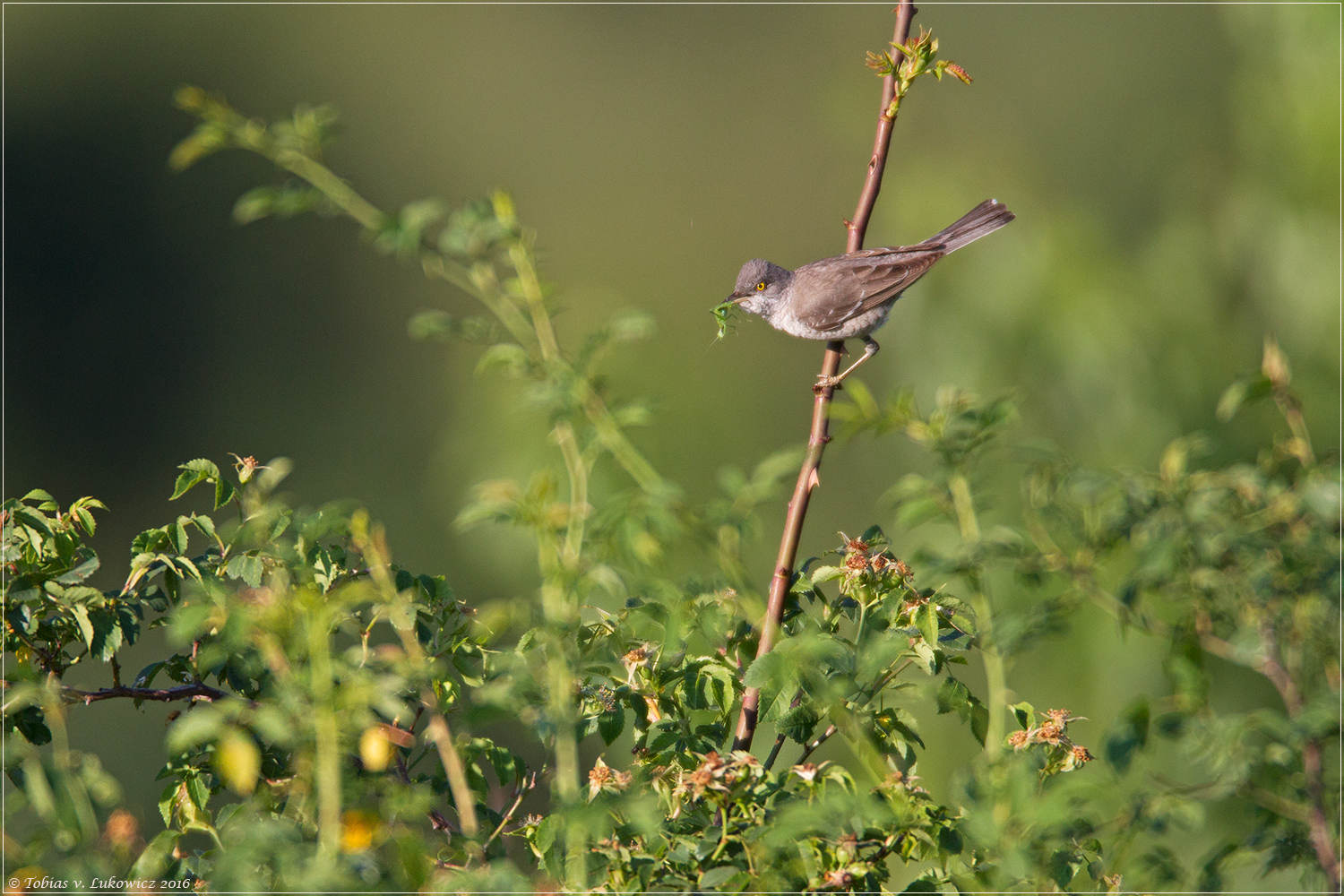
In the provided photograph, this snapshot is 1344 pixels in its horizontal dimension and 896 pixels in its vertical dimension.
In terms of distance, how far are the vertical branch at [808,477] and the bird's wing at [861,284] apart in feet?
5.17

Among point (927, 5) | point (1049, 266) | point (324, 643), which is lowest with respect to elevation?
point (324, 643)

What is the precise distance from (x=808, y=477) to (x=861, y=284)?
6.78 ft

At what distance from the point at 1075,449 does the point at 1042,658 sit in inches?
30.8

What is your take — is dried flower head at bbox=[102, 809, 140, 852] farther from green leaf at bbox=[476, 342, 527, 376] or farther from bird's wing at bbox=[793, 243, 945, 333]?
bird's wing at bbox=[793, 243, 945, 333]

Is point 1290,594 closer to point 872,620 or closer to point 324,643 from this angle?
point 872,620

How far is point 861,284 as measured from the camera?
3.82 metres

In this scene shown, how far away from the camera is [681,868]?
1.42 meters

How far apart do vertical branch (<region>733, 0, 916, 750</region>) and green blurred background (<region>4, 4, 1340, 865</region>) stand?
403 mm

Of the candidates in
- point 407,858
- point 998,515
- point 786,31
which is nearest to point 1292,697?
point 407,858

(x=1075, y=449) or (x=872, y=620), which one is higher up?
(x=1075, y=449)

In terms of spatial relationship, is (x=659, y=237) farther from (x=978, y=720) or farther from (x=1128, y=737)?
(x=1128, y=737)

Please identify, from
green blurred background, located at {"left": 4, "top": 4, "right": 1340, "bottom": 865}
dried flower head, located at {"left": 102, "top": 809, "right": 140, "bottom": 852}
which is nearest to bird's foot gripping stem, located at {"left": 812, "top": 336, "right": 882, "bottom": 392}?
green blurred background, located at {"left": 4, "top": 4, "right": 1340, "bottom": 865}

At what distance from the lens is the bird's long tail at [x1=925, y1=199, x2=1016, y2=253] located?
3.81m

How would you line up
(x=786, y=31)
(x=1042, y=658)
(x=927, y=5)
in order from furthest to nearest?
(x=786, y=31) → (x=927, y=5) → (x=1042, y=658)
